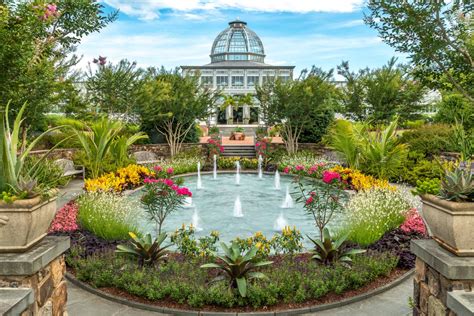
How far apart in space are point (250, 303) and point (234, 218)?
522cm

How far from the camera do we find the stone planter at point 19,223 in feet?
10.2

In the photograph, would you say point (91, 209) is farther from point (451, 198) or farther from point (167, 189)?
point (451, 198)

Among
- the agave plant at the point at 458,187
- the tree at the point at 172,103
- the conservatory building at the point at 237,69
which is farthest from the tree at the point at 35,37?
the conservatory building at the point at 237,69

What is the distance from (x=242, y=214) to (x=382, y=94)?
→ 10.7 metres

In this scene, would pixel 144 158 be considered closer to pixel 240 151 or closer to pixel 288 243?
pixel 240 151

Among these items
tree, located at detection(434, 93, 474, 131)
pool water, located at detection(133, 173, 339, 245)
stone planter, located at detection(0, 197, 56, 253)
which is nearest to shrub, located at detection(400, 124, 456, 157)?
tree, located at detection(434, 93, 474, 131)

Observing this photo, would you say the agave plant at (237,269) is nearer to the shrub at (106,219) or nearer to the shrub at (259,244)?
the shrub at (259,244)

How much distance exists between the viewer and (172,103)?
19.9 m

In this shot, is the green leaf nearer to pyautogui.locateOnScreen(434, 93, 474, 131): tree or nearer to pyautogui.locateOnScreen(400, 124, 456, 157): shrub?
pyautogui.locateOnScreen(434, 93, 474, 131): tree

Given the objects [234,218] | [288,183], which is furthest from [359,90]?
[234,218]

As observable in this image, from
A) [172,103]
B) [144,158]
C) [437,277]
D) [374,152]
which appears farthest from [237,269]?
[172,103]

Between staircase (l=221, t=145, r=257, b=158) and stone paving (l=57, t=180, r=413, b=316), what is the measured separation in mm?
17916

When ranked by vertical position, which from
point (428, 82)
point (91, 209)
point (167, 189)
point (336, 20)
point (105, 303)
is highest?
point (336, 20)

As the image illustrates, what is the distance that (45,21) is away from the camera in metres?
6.29
